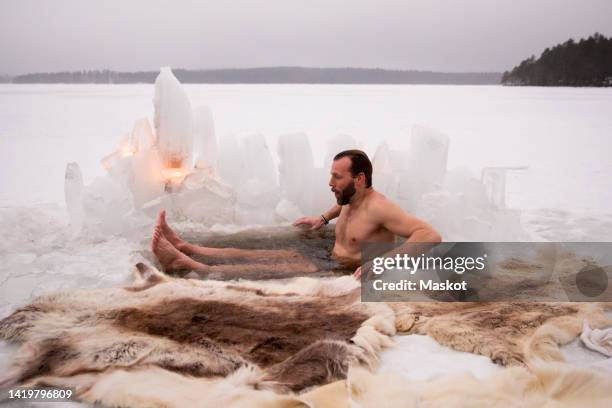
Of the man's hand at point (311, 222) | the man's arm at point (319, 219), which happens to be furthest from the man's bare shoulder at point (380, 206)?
the man's hand at point (311, 222)

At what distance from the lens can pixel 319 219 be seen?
13.0 feet

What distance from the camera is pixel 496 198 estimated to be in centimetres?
421

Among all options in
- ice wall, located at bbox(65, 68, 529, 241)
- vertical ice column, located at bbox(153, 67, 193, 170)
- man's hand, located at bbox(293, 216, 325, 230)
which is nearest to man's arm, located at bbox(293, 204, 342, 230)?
man's hand, located at bbox(293, 216, 325, 230)

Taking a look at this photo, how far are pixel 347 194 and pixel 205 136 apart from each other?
1.89 metres

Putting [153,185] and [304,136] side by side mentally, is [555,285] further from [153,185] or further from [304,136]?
[153,185]

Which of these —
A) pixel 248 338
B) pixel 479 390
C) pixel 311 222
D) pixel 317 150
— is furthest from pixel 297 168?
pixel 317 150

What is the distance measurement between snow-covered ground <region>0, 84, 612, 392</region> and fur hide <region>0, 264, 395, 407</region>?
0.63 ft

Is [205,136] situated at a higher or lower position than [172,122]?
lower

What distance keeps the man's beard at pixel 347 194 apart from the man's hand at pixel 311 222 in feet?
2.21

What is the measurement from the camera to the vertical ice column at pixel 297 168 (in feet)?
14.4

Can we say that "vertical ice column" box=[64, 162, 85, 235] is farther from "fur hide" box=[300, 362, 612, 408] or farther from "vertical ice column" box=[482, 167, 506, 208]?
"vertical ice column" box=[482, 167, 506, 208]

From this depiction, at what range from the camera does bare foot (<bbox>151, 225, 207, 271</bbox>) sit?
10.6 ft

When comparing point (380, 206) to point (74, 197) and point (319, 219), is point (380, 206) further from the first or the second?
point (74, 197)

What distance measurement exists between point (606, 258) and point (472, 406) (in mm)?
2278
